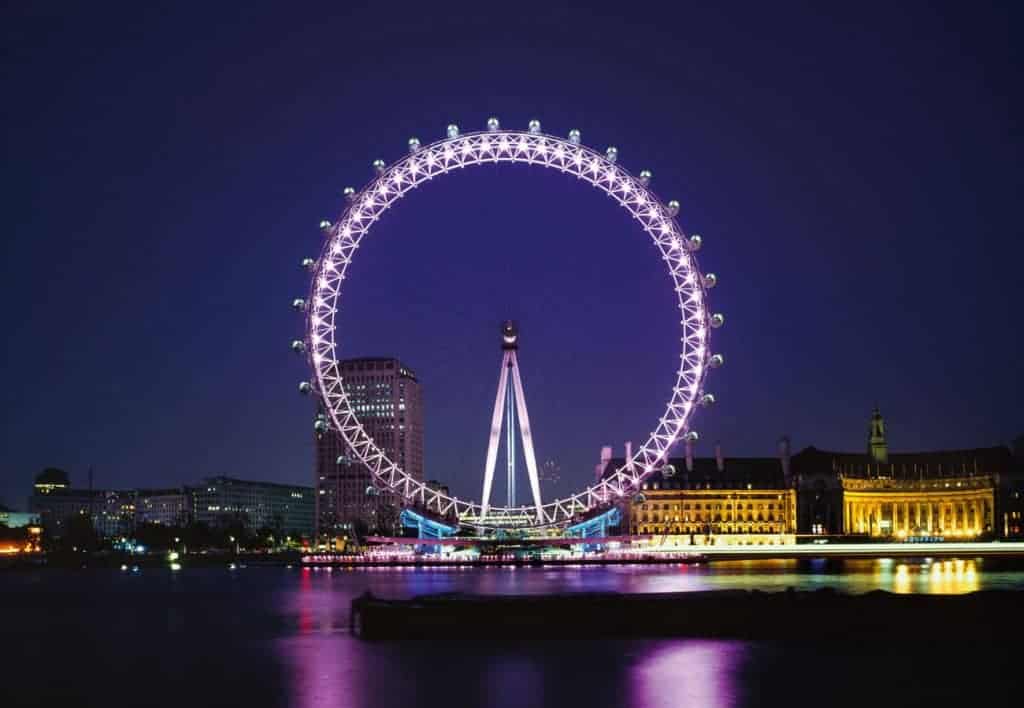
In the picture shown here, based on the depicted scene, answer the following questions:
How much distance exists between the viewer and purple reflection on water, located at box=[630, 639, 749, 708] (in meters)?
28.9

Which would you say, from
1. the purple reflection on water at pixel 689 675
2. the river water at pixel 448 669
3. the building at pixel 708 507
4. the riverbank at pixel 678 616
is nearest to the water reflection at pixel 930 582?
the riverbank at pixel 678 616

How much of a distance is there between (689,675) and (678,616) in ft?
40.6

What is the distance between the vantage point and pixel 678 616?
44844mm

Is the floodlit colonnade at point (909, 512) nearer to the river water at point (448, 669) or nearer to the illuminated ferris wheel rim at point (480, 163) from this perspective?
the illuminated ferris wheel rim at point (480, 163)

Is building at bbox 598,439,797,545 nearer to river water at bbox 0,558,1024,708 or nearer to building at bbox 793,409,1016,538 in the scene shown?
building at bbox 793,409,1016,538

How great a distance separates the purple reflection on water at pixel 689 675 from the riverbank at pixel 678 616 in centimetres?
358

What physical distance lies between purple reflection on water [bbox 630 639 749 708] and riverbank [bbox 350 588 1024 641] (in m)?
3.58

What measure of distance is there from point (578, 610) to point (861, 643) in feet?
33.9

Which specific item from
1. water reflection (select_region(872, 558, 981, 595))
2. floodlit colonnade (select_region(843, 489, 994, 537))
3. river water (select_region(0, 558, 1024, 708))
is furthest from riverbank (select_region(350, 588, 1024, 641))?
floodlit colonnade (select_region(843, 489, 994, 537))

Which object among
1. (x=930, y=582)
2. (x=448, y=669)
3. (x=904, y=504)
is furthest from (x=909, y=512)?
(x=448, y=669)

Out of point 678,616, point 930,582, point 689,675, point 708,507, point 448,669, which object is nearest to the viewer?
point 689,675

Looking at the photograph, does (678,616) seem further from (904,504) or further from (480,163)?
(904,504)

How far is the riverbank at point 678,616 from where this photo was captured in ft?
140

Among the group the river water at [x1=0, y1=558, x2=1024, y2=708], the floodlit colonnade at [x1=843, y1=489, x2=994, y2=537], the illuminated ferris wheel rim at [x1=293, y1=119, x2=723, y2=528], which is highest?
the illuminated ferris wheel rim at [x1=293, y1=119, x2=723, y2=528]
